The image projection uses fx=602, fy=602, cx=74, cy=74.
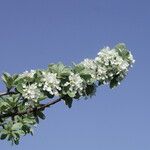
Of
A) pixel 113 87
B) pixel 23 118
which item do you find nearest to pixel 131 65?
pixel 113 87

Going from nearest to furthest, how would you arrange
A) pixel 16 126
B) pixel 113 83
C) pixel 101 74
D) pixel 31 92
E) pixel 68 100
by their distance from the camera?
pixel 31 92 → pixel 68 100 → pixel 101 74 → pixel 113 83 → pixel 16 126

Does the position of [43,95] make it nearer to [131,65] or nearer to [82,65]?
[82,65]

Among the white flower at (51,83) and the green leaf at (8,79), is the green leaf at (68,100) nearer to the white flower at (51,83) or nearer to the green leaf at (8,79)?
the white flower at (51,83)

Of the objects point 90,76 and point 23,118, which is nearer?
point 90,76

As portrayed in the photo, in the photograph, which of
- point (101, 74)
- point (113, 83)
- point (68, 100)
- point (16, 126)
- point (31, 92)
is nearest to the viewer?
point (31, 92)

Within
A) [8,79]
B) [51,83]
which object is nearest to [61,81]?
[51,83]

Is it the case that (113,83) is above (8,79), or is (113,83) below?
below

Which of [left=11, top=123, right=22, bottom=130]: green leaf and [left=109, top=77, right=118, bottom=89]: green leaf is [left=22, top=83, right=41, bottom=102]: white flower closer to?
[left=11, top=123, right=22, bottom=130]: green leaf

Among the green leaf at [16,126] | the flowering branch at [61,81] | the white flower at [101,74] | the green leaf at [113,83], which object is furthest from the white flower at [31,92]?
the green leaf at [113,83]

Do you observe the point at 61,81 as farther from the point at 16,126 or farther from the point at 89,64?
the point at 16,126
